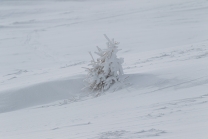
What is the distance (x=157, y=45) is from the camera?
13148 mm

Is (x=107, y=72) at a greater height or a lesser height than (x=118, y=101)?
greater

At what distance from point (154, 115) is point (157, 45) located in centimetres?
893

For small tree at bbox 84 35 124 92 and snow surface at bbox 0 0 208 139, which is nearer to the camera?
snow surface at bbox 0 0 208 139

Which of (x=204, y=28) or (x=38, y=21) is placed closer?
(x=204, y=28)

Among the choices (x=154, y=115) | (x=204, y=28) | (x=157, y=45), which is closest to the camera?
(x=154, y=115)

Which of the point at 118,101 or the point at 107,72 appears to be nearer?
the point at 118,101

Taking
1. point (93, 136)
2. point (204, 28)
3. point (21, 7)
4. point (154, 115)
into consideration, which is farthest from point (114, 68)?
point (21, 7)

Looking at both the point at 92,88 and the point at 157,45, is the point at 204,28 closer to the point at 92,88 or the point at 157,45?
the point at 157,45

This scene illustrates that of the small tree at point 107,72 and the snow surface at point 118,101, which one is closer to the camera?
the snow surface at point 118,101

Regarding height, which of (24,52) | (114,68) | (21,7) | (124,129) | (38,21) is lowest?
(124,129)

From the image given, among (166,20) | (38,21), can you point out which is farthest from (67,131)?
(38,21)

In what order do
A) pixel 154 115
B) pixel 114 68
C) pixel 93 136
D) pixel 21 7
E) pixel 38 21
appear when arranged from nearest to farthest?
pixel 93 136
pixel 154 115
pixel 114 68
pixel 38 21
pixel 21 7

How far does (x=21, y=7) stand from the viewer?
36.9m

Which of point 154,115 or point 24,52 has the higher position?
point 24,52
